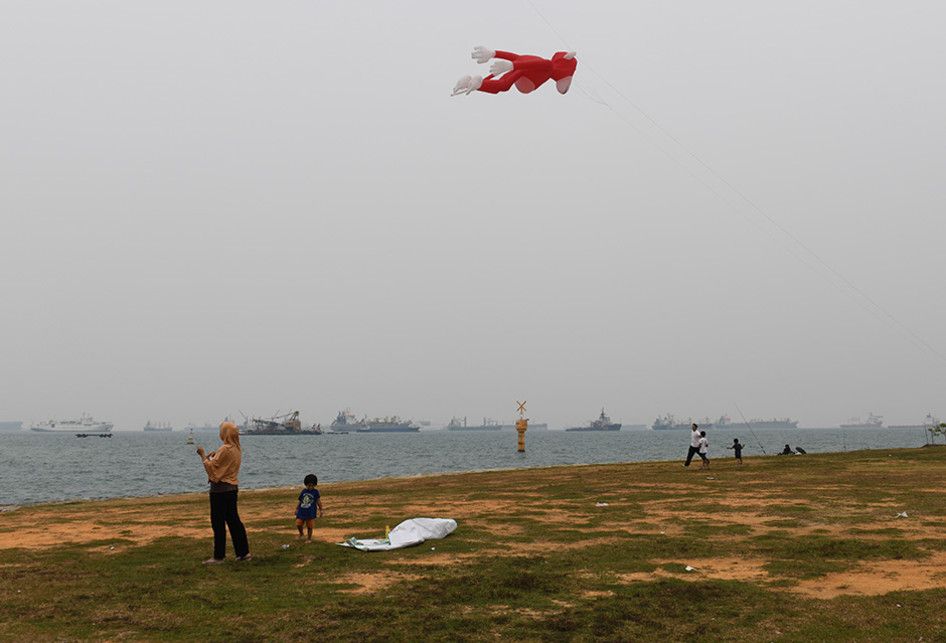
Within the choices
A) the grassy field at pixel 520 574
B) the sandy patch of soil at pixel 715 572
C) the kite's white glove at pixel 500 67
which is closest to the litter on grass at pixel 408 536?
the grassy field at pixel 520 574

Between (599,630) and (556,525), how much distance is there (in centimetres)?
780

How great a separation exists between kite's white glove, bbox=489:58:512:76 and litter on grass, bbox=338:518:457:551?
9412 millimetres

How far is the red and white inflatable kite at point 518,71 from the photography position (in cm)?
1549

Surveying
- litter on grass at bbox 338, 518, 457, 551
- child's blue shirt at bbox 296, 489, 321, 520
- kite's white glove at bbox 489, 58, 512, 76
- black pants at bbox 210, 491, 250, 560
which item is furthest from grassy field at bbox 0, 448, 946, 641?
kite's white glove at bbox 489, 58, 512, 76

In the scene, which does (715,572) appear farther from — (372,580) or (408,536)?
(408,536)

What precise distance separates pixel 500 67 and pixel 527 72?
61 centimetres

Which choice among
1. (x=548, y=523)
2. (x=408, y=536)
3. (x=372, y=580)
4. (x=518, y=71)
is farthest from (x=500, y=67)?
(x=372, y=580)

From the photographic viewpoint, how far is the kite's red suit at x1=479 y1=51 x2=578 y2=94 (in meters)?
15.6

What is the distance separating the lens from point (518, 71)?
15.6 m

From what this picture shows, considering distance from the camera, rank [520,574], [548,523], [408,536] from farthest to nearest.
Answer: [548,523]
[408,536]
[520,574]

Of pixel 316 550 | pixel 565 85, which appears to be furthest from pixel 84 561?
pixel 565 85

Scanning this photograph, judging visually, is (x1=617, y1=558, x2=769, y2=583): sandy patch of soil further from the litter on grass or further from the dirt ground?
the litter on grass

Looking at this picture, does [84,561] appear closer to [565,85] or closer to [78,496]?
[565,85]

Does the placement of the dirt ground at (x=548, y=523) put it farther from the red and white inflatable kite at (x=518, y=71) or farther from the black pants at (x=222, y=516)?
the red and white inflatable kite at (x=518, y=71)
